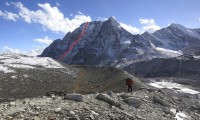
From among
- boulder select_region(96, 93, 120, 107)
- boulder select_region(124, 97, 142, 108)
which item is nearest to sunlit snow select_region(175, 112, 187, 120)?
boulder select_region(124, 97, 142, 108)

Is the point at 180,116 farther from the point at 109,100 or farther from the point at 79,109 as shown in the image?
the point at 79,109

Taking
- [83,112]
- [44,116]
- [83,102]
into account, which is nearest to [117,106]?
[83,102]

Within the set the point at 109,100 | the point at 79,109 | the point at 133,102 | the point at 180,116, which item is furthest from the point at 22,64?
the point at 79,109

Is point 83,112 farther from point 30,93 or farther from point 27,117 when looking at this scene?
point 30,93

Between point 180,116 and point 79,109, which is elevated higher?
point 79,109

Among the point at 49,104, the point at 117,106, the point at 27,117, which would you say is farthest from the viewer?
the point at 117,106

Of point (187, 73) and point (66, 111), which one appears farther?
point (187, 73)

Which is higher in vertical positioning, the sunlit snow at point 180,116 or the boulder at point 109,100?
the boulder at point 109,100

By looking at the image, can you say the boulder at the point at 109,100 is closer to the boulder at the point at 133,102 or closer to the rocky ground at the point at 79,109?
the rocky ground at the point at 79,109

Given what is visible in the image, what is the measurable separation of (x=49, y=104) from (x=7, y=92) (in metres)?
32.3

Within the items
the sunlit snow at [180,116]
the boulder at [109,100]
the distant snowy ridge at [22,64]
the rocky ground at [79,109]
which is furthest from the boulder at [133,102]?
the distant snowy ridge at [22,64]

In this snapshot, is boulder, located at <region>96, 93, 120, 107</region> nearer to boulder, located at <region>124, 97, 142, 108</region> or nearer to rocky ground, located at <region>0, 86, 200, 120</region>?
rocky ground, located at <region>0, 86, 200, 120</region>

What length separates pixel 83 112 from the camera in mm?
16938

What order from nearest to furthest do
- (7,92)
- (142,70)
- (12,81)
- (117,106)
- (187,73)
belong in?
(117,106)
(7,92)
(12,81)
(187,73)
(142,70)
